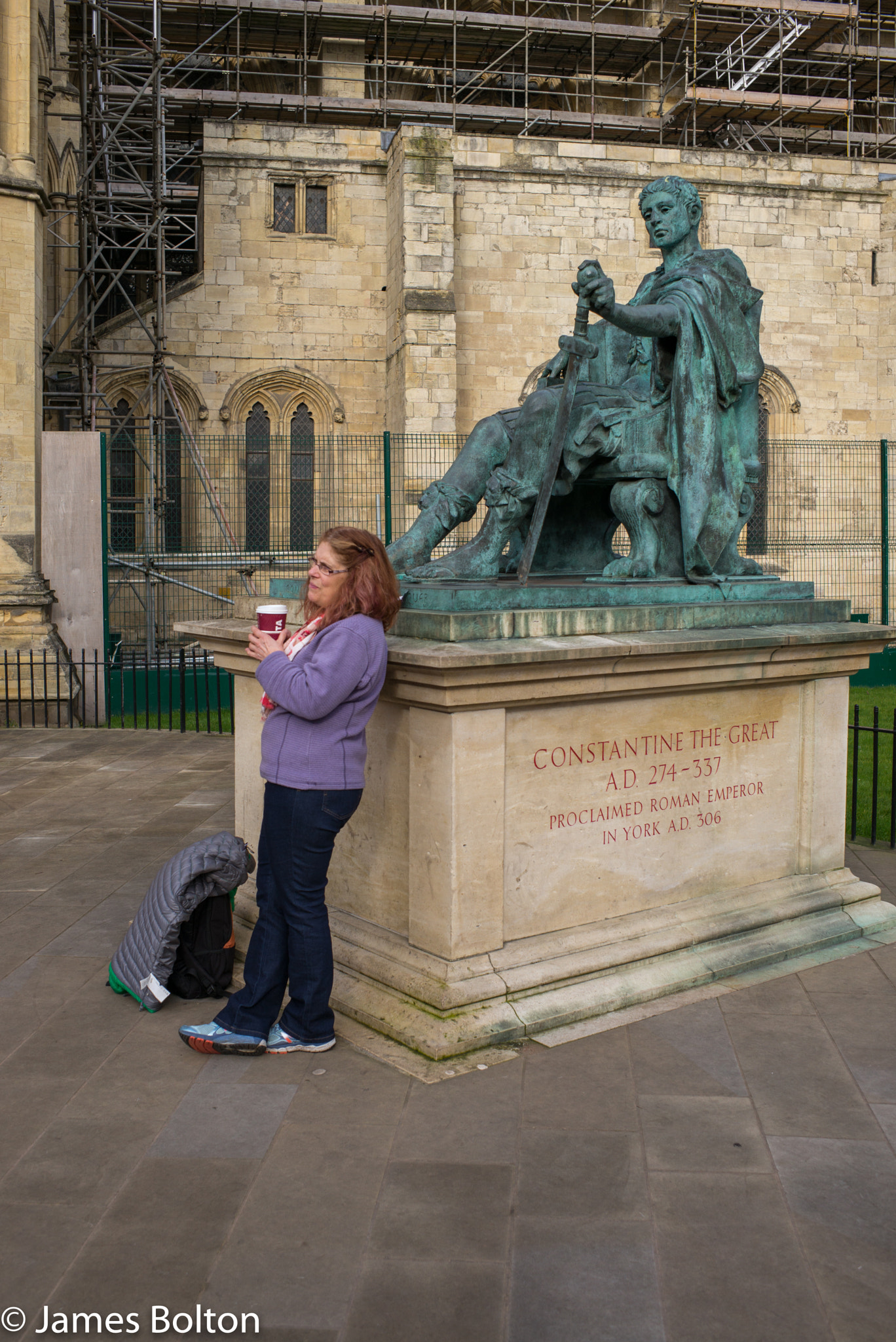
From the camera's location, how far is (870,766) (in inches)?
383

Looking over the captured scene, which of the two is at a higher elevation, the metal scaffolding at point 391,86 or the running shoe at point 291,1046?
the metal scaffolding at point 391,86

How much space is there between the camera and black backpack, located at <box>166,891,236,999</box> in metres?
4.27

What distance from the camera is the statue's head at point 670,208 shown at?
4.93m

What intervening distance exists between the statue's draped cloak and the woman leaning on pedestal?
1.64 metres

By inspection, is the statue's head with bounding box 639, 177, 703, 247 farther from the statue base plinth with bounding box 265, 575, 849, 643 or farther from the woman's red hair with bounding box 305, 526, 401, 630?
the woman's red hair with bounding box 305, 526, 401, 630

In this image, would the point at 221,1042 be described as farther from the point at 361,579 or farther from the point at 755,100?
the point at 755,100

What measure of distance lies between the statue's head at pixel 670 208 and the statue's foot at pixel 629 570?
4.60 feet

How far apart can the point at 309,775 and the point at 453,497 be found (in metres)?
1.66

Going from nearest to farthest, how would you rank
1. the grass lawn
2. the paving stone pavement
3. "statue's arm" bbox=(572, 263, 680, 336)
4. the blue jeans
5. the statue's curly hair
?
the paving stone pavement → the blue jeans → "statue's arm" bbox=(572, 263, 680, 336) → the statue's curly hair → the grass lawn

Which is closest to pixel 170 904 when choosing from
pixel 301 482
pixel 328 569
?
pixel 328 569

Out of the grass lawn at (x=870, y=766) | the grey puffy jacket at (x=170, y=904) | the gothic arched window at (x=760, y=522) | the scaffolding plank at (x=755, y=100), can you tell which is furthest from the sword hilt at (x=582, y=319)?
the scaffolding plank at (x=755, y=100)

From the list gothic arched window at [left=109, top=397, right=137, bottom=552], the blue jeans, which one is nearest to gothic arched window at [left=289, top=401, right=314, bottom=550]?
gothic arched window at [left=109, top=397, right=137, bottom=552]

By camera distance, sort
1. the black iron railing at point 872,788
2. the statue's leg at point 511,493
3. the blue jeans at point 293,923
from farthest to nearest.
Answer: the black iron railing at point 872,788 < the statue's leg at point 511,493 < the blue jeans at point 293,923

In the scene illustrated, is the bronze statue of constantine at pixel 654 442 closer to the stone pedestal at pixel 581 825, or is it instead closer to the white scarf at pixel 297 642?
the stone pedestal at pixel 581 825
